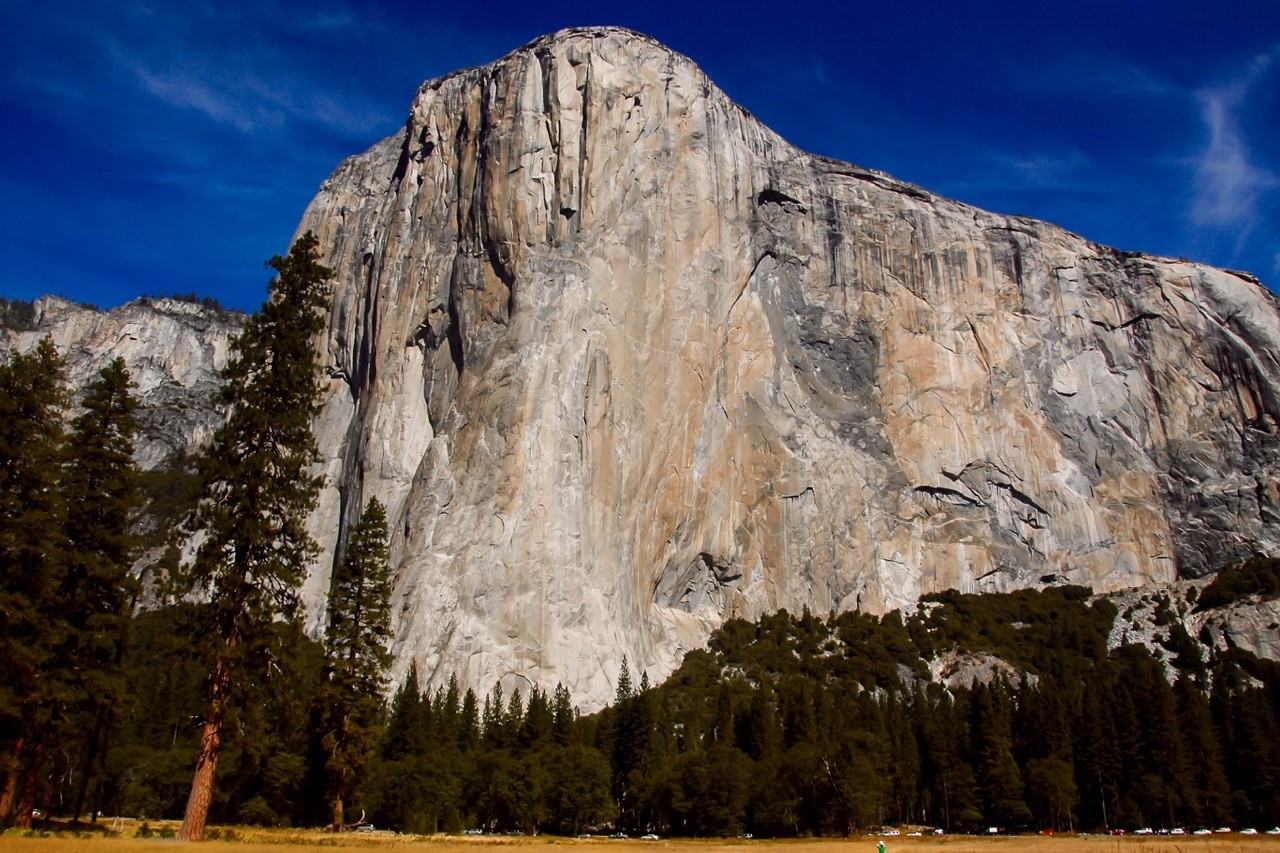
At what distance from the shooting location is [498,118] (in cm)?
8581

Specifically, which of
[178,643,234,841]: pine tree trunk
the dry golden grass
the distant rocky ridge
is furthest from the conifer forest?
the distant rocky ridge

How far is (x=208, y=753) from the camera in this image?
943 inches

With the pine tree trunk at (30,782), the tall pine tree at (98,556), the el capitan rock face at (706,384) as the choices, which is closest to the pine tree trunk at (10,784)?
the pine tree trunk at (30,782)

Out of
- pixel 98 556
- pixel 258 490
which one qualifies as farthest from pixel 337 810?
pixel 258 490

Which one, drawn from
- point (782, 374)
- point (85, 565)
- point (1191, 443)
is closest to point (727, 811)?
point (85, 565)

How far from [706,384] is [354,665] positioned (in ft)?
171

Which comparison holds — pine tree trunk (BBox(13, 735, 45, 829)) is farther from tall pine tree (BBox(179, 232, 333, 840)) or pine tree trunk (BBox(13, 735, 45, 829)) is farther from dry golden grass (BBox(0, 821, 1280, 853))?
tall pine tree (BBox(179, 232, 333, 840))

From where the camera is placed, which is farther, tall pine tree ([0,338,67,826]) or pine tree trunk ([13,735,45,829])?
pine tree trunk ([13,735,45,829])

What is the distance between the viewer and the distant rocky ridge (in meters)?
146

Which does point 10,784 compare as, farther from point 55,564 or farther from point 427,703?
point 427,703

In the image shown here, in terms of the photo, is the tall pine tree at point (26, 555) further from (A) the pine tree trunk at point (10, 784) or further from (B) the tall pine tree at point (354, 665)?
(B) the tall pine tree at point (354, 665)

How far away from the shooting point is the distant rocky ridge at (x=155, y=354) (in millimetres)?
145625

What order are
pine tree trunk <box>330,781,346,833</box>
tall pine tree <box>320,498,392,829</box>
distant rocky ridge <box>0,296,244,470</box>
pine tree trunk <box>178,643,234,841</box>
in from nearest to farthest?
pine tree trunk <box>178,643,234,841</box> → pine tree trunk <box>330,781,346,833</box> → tall pine tree <box>320,498,392,829</box> → distant rocky ridge <box>0,296,244,470</box>

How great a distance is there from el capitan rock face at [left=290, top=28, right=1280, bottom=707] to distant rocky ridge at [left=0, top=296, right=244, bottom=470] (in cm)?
5262
